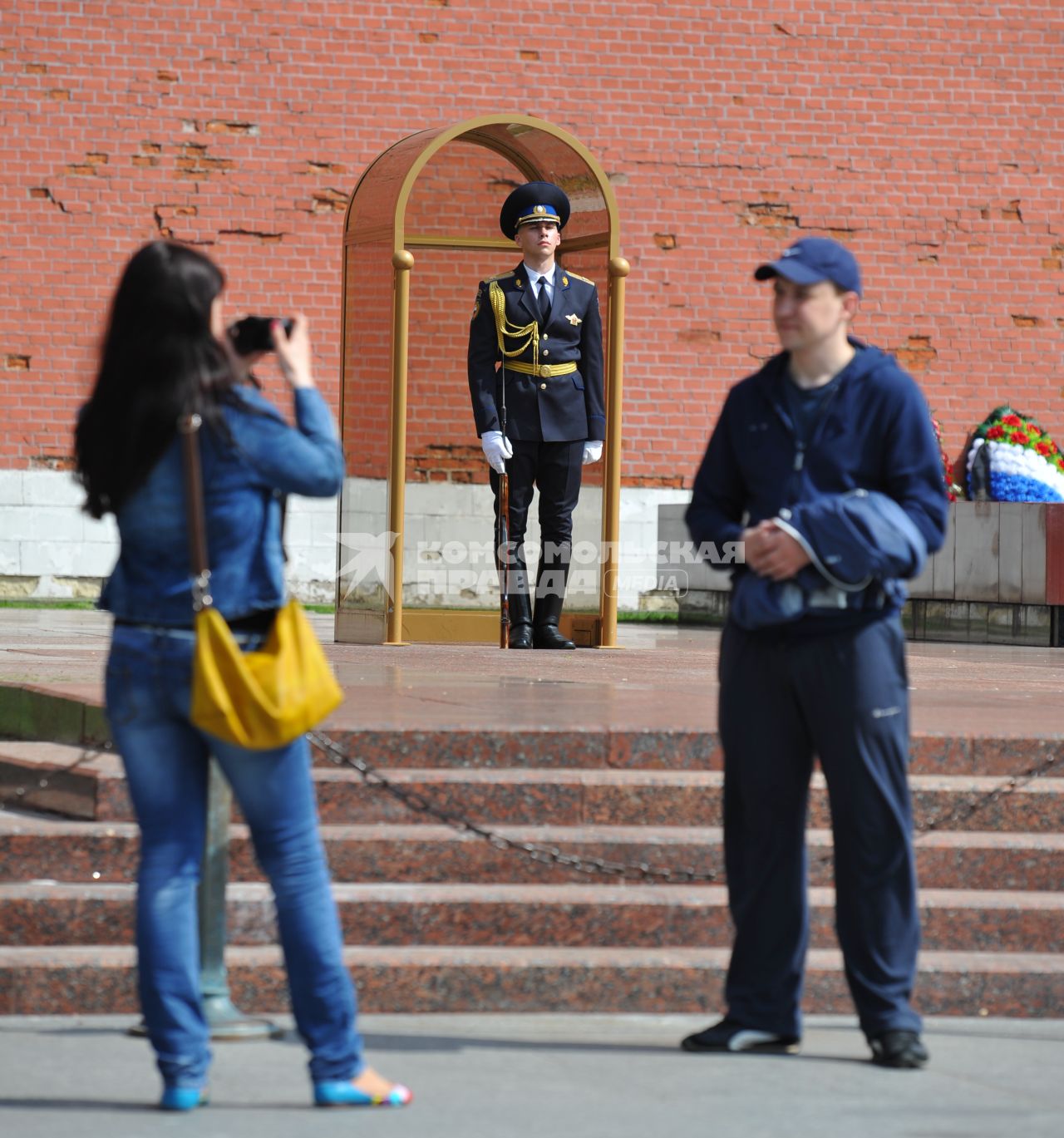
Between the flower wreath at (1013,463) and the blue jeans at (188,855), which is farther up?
the flower wreath at (1013,463)

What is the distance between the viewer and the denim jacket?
148 inches

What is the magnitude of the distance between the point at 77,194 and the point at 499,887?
460 inches

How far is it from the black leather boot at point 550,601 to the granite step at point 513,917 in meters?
5.06

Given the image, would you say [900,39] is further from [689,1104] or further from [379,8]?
[689,1104]

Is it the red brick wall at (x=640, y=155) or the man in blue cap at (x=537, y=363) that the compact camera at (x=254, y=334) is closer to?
the man in blue cap at (x=537, y=363)

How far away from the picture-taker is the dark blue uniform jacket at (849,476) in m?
4.11

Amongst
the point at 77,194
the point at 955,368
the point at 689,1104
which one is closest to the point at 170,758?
the point at 689,1104

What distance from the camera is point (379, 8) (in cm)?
1608

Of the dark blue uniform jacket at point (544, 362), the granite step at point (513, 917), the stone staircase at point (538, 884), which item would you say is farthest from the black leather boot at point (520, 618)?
the granite step at point (513, 917)

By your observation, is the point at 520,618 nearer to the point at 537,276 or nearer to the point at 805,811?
the point at 537,276

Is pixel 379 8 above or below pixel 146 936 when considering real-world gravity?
above

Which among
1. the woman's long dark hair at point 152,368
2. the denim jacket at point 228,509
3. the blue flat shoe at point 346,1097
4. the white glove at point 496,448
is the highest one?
the white glove at point 496,448

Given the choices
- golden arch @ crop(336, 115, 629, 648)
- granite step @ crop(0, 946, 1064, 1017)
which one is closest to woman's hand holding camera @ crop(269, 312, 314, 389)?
granite step @ crop(0, 946, 1064, 1017)

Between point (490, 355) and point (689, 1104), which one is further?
point (490, 355)
